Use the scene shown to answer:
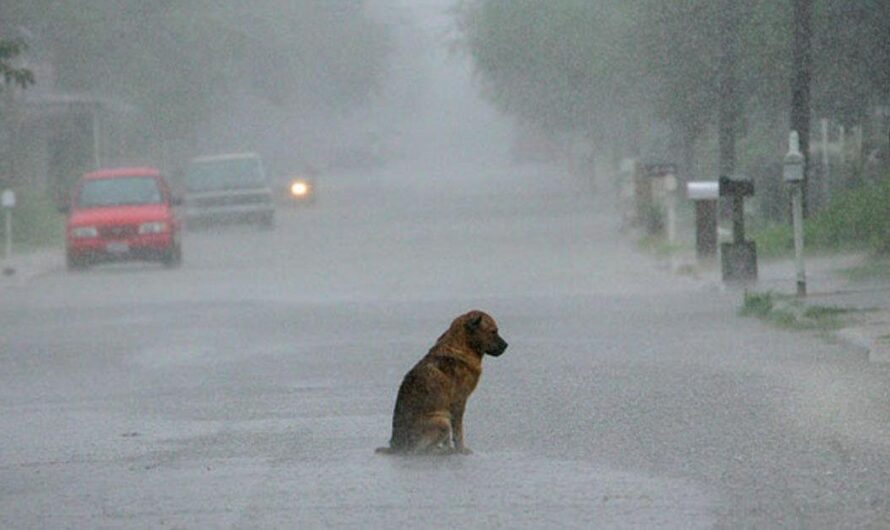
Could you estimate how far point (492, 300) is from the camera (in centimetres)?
2461

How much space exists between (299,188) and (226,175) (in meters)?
17.0

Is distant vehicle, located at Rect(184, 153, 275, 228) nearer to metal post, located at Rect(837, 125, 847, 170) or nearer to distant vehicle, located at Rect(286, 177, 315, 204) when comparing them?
distant vehicle, located at Rect(286, 177, 315, 204)

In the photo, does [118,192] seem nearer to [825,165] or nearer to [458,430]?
[825,165]

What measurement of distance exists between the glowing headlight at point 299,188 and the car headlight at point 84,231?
108 feet

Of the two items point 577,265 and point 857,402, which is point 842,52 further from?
point 857,402

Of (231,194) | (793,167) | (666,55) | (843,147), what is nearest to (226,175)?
(231,194)

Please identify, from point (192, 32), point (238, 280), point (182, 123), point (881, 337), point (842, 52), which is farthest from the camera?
point (182, 123)

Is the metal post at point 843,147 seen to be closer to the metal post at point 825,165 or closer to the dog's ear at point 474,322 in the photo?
the metal post at point 825,165

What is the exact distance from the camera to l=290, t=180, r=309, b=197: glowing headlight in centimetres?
6812

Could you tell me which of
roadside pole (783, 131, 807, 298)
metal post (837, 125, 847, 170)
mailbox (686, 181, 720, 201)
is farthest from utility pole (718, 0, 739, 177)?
roadside pole (783, 131, 807, 298)

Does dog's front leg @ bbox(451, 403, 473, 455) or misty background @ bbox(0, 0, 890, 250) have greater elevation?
misty background @ bbox(0, 0, 890, 250)

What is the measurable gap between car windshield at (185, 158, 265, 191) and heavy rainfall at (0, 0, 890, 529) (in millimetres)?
77

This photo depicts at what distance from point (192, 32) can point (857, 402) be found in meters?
50.6

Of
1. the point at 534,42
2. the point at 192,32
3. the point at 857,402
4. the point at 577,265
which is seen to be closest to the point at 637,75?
the point at 534,42
